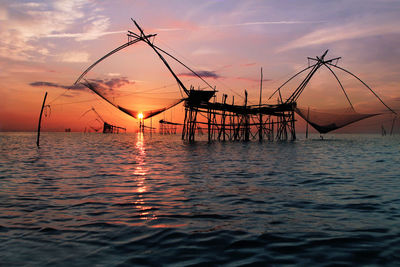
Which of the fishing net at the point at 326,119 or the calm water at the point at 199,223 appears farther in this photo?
the fishing net at the point at 326,119

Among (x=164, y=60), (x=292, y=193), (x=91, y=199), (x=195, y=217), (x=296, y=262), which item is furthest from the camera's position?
(x=164, y=60)

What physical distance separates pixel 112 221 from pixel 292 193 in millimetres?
4540

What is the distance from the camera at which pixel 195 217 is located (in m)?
5.40

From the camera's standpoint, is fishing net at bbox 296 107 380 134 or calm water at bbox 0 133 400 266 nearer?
calm water at bbox 0 133 400 266

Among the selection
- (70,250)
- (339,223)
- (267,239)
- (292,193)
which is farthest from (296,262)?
(292,193)

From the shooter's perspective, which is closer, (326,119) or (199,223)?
(199,223)

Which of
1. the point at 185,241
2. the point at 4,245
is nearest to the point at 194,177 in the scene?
the point at 185,241

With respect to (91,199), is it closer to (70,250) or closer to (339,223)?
(70,250)

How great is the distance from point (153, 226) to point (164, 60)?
24873mm

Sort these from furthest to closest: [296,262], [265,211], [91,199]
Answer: [91,199] < [265,211] < [296,262]

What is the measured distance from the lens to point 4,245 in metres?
3.97

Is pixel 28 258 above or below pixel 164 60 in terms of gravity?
below

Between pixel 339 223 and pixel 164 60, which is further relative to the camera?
pixel 164 60

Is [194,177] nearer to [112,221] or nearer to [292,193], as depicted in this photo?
[292,193]
